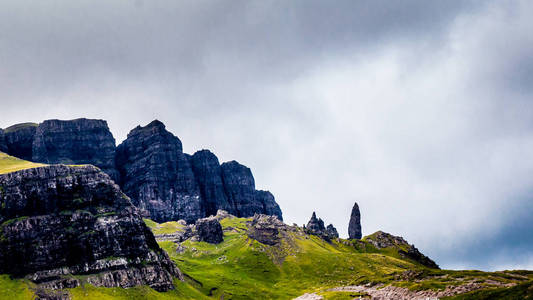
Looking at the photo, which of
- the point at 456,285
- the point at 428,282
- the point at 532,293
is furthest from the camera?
the point at 428,282

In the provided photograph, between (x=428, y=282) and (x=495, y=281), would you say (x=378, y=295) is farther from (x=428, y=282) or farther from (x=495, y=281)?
(x=495, y=281)

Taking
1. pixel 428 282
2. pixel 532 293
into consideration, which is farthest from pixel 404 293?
pixel 532 293

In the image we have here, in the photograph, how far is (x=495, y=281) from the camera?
18088 cm

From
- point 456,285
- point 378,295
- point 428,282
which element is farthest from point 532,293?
point 378,295

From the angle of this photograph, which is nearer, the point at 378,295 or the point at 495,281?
the point at 495,281

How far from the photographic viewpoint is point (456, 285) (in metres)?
177

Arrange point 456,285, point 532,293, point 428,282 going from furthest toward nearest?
1. point 428,282
2. point 456,285
3. point 532,293

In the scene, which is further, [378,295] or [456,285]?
[378,295]

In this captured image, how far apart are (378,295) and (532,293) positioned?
89.2m

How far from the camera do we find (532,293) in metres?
122

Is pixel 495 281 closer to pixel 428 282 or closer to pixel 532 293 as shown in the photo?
pixel 428 282

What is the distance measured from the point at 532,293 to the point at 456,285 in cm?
5824

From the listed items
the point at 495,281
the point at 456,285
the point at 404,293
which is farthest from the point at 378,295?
→ the point at 495,281

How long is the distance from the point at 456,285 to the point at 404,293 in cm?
2544
